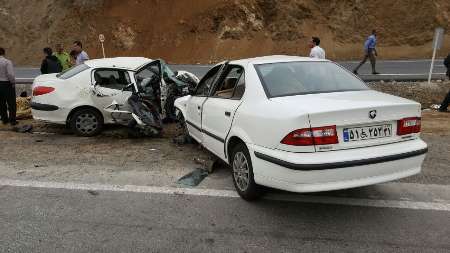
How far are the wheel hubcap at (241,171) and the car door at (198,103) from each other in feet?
3.94

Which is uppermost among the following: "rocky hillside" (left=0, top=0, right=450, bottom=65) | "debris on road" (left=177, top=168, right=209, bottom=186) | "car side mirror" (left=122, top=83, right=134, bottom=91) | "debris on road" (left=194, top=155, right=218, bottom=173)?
"rocky hillside" (left=0, top=0, right=450, bottom=65)

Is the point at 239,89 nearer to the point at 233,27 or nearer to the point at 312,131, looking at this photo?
the point at 312,131

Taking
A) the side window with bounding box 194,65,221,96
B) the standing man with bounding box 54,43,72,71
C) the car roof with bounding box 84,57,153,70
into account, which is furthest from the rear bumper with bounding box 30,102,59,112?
the side window with bounding box 194,65,221,96

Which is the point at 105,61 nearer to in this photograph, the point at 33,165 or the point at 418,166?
the point at 33,165

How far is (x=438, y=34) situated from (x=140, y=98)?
9.73 meters

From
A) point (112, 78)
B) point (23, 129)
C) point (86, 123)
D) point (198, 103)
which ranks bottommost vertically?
point (23, 129)

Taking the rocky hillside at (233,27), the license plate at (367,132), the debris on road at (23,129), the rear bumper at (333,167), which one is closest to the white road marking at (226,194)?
the rear bumper at (333,167)

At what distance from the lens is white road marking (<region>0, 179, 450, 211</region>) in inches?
168

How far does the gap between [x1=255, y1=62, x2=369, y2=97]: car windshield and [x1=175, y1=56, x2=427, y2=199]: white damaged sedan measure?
0.01 metres

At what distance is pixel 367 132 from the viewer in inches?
149

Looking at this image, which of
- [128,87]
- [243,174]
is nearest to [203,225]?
[243,174]

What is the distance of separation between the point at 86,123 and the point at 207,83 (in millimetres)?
3049

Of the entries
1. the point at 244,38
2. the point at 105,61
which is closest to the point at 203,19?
the point at 244,38

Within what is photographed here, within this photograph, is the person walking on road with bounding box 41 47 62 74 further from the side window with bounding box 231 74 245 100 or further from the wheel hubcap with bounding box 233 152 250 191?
the wheel hubcap with bounding box 233 152 250 191
